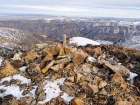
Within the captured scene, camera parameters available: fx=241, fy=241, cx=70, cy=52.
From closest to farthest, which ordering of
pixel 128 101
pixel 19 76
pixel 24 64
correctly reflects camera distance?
pixel 128 101
pixel 19 76
pixel 24 64

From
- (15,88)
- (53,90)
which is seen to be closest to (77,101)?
(53,90)

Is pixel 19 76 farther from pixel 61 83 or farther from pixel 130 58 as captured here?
pixel 130 58

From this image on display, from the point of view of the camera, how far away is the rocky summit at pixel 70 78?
14.0m

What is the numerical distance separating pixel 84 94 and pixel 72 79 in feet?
5.08

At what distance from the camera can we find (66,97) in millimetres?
14117

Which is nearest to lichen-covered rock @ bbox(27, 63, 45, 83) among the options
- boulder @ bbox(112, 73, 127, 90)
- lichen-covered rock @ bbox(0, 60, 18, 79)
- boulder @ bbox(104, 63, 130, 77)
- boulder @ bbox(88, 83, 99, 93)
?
lichen-covered rock @ bbox(0, 60, 18, 79)

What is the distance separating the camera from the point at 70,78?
15320 mm

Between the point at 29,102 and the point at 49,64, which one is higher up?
the point at 49,64

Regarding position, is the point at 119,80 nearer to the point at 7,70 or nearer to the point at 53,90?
the point at 53,90

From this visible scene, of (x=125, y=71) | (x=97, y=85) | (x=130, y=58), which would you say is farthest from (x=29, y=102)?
(x=130, y=58)

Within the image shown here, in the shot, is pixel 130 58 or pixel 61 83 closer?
pixel 61 83

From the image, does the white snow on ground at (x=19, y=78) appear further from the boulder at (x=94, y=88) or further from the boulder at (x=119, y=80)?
the boulder at (x=119, y=80)

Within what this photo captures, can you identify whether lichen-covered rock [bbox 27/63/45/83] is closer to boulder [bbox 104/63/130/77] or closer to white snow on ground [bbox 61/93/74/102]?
white snow on ground [bbox 61/93/74/102]

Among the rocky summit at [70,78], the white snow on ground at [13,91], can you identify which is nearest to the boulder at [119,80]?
the rocky summit at [70,78]
